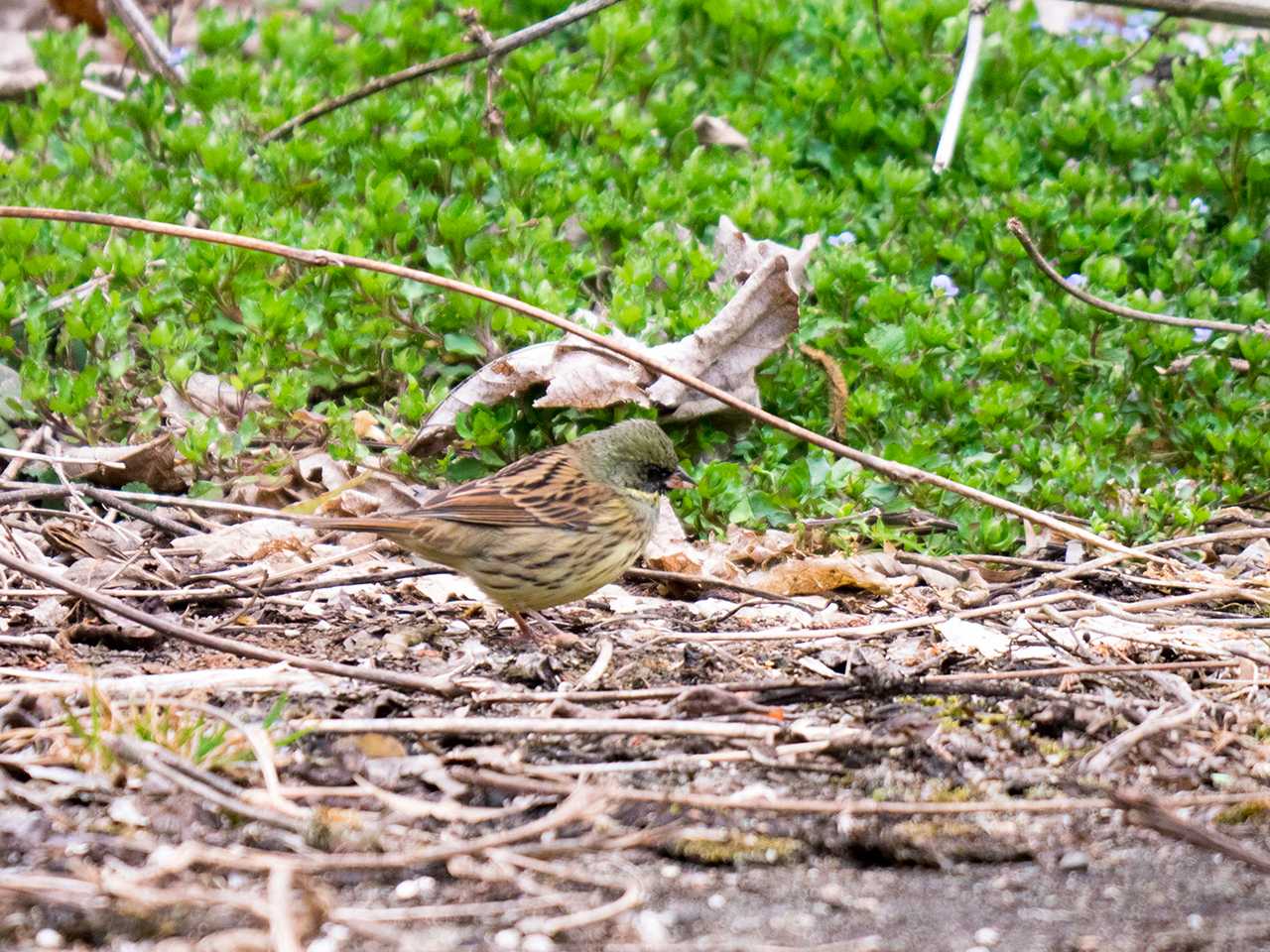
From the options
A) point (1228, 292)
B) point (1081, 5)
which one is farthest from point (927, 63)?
point (1081, 5)

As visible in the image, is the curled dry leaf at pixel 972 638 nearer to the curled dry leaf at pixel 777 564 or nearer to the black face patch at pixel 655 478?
the curled dry leaf at pixel 777 564

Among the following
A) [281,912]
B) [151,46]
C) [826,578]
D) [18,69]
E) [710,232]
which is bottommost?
[826,578]

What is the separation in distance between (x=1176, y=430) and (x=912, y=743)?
11.2 feet

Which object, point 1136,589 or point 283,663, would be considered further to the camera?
point 1136,589

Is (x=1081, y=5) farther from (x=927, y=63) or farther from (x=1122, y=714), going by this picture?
(x=1122, y=714)

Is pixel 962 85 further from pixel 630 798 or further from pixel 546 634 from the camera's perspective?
pixel 630 798

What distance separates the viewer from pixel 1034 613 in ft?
17.2

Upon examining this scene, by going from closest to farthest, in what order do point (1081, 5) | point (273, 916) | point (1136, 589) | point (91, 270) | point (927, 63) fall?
point (273, 916) < point (1136, 589) < point (91, 270) < point (927, 63) < point (1081, 5)

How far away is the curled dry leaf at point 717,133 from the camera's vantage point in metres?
8.30

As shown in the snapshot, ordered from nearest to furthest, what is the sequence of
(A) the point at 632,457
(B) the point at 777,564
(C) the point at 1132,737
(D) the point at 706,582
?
(C) the point at 1132,737, (D) the point at 706,582, (A) the point at 632,457, (B) the point at 777,564

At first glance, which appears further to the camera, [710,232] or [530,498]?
[710,232]

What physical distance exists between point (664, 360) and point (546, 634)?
4.48ft

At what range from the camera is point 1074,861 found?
3223mm

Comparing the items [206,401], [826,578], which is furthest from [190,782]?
[206,401]
